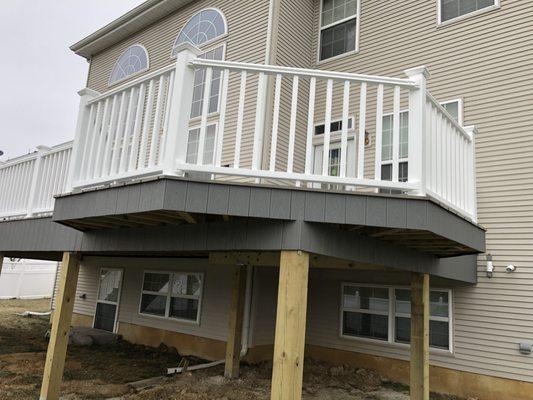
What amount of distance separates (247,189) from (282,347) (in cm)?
129

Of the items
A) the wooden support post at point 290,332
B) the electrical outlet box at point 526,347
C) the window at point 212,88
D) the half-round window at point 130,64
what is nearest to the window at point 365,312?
the electrical outlet box at point 526,347

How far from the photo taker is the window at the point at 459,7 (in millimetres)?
6963

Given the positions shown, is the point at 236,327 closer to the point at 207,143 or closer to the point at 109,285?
the point at 207,143

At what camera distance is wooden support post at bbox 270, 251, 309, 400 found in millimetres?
3082

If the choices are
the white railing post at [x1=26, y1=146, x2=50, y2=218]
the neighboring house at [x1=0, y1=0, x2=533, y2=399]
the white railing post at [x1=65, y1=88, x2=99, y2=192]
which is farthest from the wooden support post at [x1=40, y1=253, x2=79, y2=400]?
the white railing post at [x1=26, y1=146, x2=50, y2=218]

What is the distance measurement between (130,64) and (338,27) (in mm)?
5422

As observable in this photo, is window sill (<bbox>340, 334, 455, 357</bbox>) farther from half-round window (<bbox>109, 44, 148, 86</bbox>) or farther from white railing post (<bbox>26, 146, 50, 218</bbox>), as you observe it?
half-round window (<bbox>109, 44, 148, 86</bbox>)

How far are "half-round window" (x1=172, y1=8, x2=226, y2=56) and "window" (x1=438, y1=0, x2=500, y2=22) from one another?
4238 millimetres

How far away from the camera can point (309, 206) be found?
11.4 feet

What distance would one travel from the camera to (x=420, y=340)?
464 centimetres

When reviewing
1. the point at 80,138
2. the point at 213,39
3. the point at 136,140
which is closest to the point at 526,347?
the point at 136,140

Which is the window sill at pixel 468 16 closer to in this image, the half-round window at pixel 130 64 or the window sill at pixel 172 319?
the half-round window at pixel 130 64

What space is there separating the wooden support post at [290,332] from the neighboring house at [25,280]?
19.3 meters

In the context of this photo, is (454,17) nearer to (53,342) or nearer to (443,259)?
(443,259)
